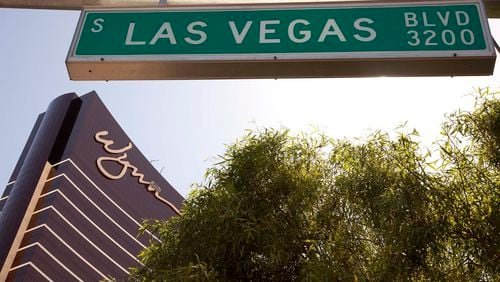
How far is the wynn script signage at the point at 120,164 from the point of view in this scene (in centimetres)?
2462

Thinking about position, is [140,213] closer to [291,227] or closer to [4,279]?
[4,279]

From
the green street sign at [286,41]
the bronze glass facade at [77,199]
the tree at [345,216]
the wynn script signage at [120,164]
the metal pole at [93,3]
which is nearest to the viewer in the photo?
the green street sign at [286,41]

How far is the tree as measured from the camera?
403 cm

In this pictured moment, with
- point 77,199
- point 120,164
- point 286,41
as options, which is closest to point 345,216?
point 286,41

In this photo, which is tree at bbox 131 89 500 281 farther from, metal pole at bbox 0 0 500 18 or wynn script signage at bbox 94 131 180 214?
wynn script signage at bbox 94 131 180 214

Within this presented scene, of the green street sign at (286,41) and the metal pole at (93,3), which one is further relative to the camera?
the metal pole at (93,3)

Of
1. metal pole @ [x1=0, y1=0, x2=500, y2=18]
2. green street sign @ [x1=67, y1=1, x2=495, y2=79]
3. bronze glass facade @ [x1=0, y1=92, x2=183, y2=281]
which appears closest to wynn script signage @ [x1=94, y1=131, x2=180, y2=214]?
bronze glass facade @ [x1=0, y1=92, x2=183, y2=281]

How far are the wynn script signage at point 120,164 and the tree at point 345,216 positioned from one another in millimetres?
19937

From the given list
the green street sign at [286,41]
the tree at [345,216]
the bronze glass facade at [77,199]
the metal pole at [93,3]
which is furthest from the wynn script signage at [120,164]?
the green street sign at [286,41]

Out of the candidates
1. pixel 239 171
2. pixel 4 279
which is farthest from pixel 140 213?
pixel 239 171

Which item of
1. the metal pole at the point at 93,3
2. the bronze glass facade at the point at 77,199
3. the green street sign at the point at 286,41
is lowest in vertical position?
the green street sign at the point at 286,41

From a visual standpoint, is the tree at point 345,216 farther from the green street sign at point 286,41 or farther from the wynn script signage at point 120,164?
the wynn script signage at point 120,164

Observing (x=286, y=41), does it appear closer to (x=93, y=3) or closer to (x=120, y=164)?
(x=93, y=3)

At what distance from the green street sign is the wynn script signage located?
23096mm
